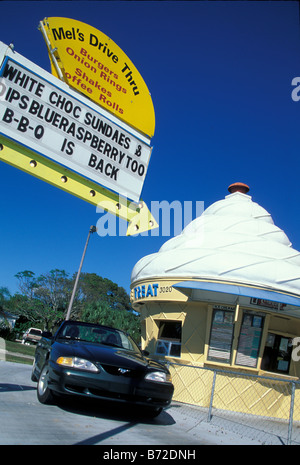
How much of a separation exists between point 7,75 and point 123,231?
2221 mm

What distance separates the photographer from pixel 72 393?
16.1 ft

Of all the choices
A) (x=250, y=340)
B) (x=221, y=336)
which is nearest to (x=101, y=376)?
(x=221, y=336)

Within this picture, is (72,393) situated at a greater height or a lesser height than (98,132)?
lesser

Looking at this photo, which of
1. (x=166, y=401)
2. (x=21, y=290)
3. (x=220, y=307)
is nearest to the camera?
Answer: (x=166, y=401)

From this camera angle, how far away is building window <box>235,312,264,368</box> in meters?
10.3

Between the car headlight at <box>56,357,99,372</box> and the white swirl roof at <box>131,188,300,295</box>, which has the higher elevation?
the white swirl roof at <box>131,188,300,295</box>

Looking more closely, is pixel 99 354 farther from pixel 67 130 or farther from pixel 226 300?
pixel 226 300

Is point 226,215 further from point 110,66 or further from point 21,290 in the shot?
point 21,290

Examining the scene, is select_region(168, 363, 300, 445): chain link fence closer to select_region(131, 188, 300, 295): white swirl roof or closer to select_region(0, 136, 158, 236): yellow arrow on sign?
select_region(131, 188, 300, 295): white swirl roof

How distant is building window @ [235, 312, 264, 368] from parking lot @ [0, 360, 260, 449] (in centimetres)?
379

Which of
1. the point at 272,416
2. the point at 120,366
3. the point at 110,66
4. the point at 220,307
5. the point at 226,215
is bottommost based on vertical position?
the point at 272,416

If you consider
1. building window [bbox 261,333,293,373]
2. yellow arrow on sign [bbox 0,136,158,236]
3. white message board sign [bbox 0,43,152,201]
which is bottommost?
building window [bbox 261,333,293,373]

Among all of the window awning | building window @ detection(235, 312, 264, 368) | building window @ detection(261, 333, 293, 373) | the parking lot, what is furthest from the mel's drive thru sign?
building window @ detection(261, 333, 293, 373)
